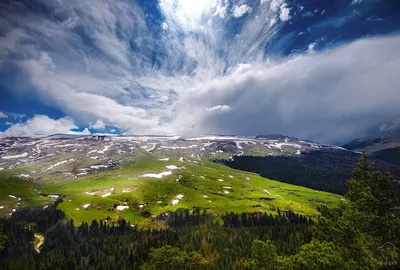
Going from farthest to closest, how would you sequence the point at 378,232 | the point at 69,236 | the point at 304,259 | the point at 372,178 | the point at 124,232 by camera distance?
the point at 124,232 < the point at 69,236 < the point at 372,178 < the point at 304,259 < the point at 378,232

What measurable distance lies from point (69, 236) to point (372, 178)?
186860mm

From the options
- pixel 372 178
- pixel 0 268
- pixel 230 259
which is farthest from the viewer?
pixel 230 259

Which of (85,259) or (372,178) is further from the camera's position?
(85,259)

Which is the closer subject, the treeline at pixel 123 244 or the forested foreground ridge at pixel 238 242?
the forested foreground ridge at pixel 238 242

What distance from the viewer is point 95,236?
179250mm

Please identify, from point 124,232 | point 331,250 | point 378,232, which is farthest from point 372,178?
point 124,232

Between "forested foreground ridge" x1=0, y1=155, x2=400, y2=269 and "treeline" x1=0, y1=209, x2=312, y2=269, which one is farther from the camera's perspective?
"treeline" x1=0, y1=209, x2=312, y2=269

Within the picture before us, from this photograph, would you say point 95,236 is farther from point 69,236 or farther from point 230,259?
point 230,259

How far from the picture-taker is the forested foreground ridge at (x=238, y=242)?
31.4 m

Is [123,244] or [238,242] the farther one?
[238,242]

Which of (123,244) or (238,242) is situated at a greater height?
(238,242)

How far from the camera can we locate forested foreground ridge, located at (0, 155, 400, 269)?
3136cm

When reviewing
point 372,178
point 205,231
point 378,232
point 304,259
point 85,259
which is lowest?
point 85,259

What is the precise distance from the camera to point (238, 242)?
158 meters
